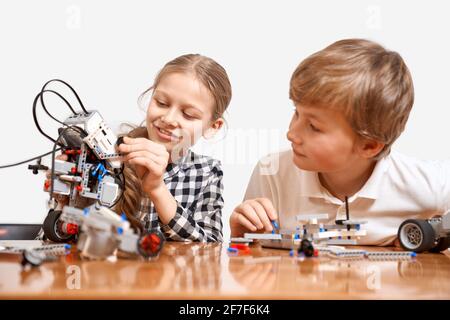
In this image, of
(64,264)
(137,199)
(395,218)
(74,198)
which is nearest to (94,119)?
(74,198)

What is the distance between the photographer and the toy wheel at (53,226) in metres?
1.02

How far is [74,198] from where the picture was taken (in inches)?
39.0

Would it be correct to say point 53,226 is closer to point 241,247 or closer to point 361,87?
point 241,247

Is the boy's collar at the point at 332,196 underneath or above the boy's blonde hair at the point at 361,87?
underneath

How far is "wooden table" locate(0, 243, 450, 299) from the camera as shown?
0.57 meters

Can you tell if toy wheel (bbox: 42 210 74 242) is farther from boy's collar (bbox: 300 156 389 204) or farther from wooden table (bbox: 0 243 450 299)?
boy's collar (bbox: 300 156 389 204)

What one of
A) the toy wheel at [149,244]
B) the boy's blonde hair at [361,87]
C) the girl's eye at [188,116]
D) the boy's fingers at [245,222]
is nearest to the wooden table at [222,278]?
the toy wheel at [149,244]

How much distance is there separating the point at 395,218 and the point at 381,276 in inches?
25.7

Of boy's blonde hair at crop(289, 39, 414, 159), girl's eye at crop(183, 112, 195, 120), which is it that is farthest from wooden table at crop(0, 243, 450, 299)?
girl's eye at crop(183, 112, 195, 120)

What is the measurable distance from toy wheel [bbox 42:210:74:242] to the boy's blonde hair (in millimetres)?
616

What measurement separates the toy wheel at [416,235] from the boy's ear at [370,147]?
211 mm

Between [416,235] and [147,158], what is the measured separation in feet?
2.07

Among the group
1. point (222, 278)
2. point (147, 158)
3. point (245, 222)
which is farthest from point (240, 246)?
point (222, 278)

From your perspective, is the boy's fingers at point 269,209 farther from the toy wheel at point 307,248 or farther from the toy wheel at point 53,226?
the toy wheel at point 53,226
